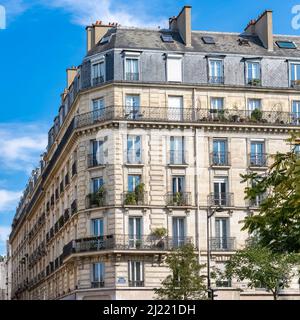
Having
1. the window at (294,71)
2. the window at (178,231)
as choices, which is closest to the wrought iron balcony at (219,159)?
the window at (178,231)

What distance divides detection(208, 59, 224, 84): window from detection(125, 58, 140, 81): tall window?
4327 mm

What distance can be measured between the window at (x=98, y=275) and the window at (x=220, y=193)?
7.32 metres

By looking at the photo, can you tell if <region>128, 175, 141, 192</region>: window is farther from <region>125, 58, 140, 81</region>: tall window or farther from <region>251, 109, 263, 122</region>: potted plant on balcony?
<region>251, 109, 263, 122</region>: potted plant on balcony

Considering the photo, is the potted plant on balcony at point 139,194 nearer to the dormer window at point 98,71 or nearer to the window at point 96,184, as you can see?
the window at point 96,184

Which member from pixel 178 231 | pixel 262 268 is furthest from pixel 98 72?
pixel 262 268

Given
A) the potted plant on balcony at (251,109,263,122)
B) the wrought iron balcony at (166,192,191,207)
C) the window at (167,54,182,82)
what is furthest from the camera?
the potted plant on balcony at (251,109,263,122)

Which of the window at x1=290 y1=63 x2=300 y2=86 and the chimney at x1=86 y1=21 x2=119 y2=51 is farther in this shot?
the chimney at x1=86 y1=21 x2=119 y2=51

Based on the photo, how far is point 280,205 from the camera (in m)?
16.5

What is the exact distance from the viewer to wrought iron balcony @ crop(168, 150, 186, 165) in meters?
45.8

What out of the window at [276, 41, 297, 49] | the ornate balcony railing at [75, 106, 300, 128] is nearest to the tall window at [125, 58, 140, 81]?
the ornate balcony railing at [75, 106, 300, 128]

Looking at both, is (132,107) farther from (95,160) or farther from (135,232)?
(135,232)

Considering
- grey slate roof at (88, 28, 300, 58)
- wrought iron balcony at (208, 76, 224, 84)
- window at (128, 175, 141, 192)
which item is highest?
grey slate roof at (88, 28, 300, 58)
